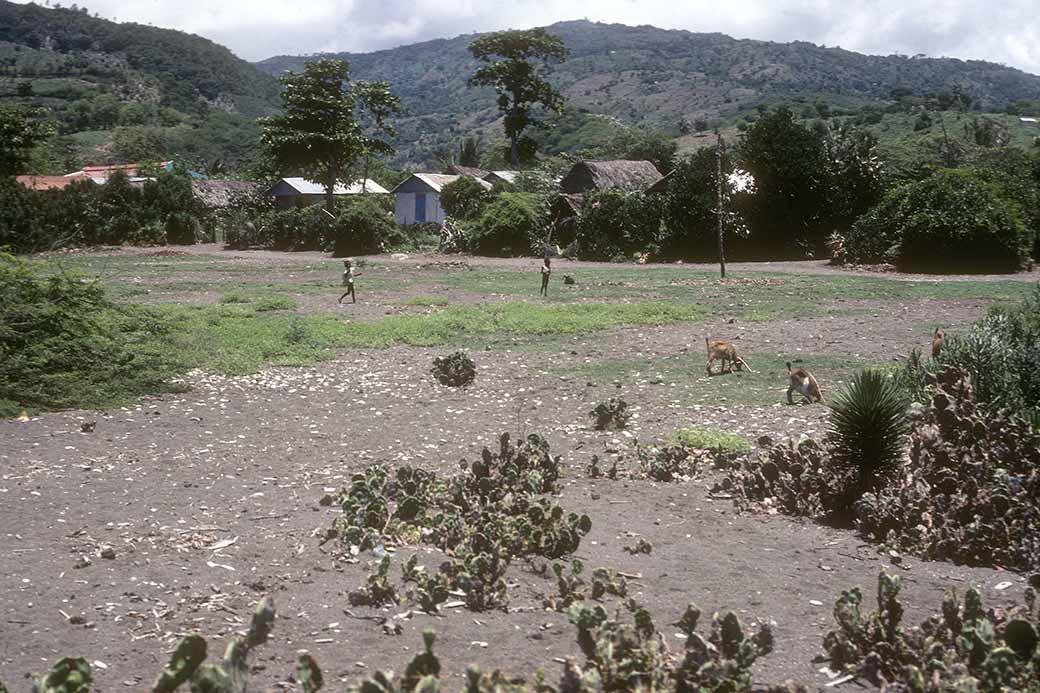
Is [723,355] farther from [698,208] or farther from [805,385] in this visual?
[698,208]

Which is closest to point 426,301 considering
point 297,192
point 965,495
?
point 965,495

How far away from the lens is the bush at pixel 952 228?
2789 centimetres

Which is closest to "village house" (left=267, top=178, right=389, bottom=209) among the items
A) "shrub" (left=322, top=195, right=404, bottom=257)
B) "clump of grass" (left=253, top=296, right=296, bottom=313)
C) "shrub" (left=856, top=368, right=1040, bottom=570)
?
"shrub" (left=322, top=195, right=404, bottom=257)

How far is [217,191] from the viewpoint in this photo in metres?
54.1

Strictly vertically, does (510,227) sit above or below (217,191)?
below

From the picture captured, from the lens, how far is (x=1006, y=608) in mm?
4734

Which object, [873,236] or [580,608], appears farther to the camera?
[873,236]

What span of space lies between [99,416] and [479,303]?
11.1 metres

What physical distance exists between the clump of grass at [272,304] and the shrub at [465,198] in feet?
80.8

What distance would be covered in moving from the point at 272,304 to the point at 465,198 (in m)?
30.1

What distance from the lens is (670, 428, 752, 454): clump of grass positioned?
7789mm

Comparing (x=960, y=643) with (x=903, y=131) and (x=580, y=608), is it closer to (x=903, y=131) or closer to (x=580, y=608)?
(x=580, y=608)

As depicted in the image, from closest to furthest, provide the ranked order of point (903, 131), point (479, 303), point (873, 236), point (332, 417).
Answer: point (332, 417), point (479, 303), point (873, 236), point (903, 131)

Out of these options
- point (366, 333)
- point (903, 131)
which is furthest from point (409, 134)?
point (366, 333)
